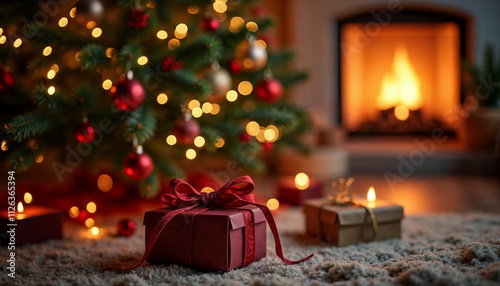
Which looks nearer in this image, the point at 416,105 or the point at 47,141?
the point at 47,141

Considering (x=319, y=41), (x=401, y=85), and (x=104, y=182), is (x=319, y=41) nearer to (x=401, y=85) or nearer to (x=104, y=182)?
(x=401, y=85)

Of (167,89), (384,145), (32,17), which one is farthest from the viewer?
(384,145)

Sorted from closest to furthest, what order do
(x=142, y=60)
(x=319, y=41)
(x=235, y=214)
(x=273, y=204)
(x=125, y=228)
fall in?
(x=235, y=214) → (x=125, y=228) → (x=142, y=60) → (x=273, y=204) → (x=319, y=41)

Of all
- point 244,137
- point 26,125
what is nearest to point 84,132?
point 26,125

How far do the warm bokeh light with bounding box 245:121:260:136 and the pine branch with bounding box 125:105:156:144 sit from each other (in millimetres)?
632

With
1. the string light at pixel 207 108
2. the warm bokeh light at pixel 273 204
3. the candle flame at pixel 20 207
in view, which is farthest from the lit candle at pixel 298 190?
the candle flame at pixel 20 207

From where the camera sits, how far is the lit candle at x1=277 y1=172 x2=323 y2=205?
8.09ft

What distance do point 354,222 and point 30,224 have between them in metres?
1.14

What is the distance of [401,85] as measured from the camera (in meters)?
4.23

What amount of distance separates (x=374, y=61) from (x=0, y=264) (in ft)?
11.2

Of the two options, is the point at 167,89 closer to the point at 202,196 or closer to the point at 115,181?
the point at 115,181

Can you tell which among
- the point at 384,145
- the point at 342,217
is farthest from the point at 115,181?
the point at 384,145

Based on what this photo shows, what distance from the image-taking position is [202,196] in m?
1.55

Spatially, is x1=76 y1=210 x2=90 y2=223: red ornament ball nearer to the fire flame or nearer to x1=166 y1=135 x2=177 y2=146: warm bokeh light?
x1=166 y1=135 x2=177 y2=146: warm bokeh light
